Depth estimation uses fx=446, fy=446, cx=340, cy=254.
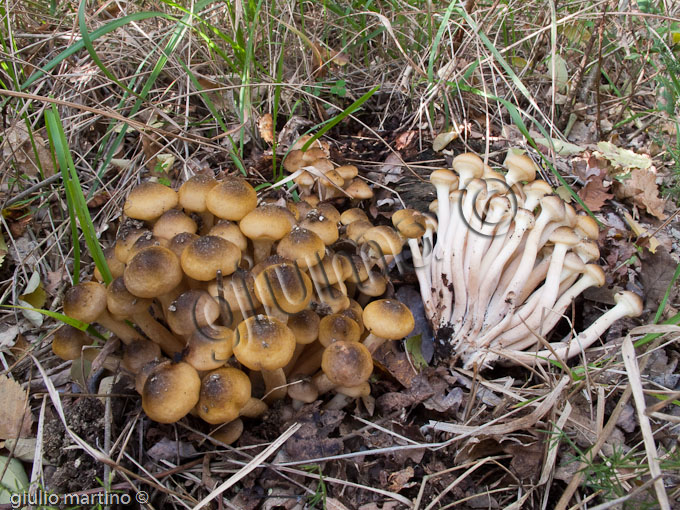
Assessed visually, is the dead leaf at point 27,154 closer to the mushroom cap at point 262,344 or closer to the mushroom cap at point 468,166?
the mushroom cap at point 262,344

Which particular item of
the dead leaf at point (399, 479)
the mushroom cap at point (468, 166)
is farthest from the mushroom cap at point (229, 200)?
the dead leaf at point (399, 479)

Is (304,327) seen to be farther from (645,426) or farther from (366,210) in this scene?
(366,210)

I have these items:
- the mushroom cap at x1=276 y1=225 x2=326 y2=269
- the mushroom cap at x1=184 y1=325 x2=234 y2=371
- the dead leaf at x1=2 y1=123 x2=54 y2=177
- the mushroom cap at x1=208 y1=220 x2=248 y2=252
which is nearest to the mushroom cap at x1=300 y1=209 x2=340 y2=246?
the mushroom cap at x1=276 y1=225 x2=326 y2=269

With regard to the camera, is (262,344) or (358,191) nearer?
(262,344)

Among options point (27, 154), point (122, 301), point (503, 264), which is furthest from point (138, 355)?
point (27, 154)

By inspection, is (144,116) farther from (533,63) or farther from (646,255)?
(646,255)

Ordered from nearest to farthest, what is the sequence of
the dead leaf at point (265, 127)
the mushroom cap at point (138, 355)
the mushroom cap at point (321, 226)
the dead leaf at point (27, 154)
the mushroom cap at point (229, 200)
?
the mushroom cap at point (138, 355)
the mushroom cap at point (229, 200)
the mushroom cap at point (321, 226)
the dead leaf at point (27, 154)
the dead leaf at point (265, 127)
